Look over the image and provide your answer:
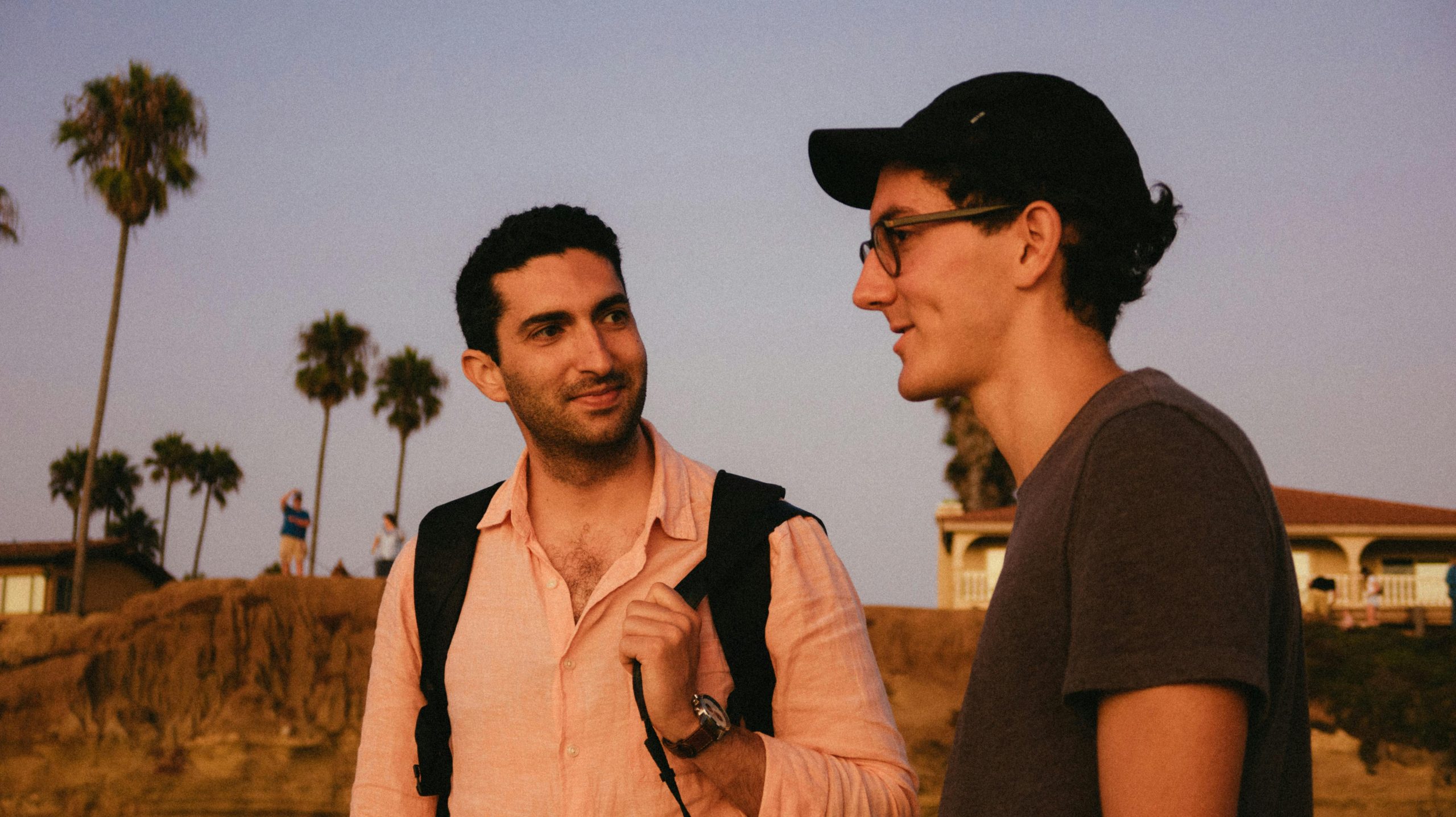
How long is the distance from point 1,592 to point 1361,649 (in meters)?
37.8

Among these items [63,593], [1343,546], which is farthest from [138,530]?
[1343,546]

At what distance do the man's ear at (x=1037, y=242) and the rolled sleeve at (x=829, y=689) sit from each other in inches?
58.0

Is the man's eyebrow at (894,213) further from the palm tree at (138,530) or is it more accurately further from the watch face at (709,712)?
the palm tree at (138,530)

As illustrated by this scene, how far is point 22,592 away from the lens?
37.5 m

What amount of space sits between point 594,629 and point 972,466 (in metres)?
34.4

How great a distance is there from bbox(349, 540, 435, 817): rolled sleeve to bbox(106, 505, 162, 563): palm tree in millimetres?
57990

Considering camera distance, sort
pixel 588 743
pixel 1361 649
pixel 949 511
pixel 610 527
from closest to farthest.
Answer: pixel 588 743 → pixel 610 527 → pixel 1361 649 → pixel 949 511

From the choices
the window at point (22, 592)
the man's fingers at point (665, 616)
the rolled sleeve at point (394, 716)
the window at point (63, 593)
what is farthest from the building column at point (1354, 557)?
the window at point (22, 592)

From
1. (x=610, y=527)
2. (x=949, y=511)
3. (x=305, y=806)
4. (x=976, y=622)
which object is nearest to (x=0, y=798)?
(x=305, y=806)

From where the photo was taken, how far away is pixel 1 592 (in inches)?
1476

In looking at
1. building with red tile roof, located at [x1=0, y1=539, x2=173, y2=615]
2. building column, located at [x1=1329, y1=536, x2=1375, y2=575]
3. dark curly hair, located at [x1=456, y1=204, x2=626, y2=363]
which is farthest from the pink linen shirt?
building with red tile roof, located at [x1=0, y1=539, x2=173, y2=615]

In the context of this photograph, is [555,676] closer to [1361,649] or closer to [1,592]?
[1361,649]

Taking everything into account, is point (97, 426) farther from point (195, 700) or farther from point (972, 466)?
point (972, 466)

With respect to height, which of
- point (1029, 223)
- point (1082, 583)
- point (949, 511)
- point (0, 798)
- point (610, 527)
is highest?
point (949, 511)
